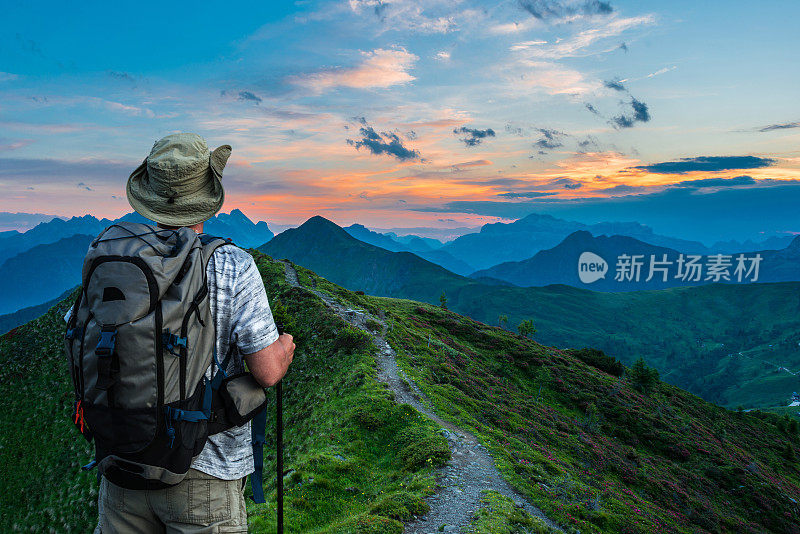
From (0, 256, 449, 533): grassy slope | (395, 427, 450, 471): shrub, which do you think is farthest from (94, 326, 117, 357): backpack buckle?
(395, 427, 450, 471): shrub

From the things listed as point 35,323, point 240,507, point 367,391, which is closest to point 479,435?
point 367,391

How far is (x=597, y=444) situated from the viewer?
117ft

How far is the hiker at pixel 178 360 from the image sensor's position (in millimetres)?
3074

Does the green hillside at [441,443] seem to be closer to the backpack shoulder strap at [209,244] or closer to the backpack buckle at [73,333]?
the backpack buckle at [73,333]

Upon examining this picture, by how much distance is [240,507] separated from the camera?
3.83 meters

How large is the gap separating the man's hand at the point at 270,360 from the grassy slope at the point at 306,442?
10.2 metres

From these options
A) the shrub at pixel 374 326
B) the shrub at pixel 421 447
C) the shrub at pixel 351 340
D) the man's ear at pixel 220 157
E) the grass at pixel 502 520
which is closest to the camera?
the man's ear at pixel 220 157

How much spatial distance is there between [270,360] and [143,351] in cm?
106

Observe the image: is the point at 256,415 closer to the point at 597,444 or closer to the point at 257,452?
the point at 257,452

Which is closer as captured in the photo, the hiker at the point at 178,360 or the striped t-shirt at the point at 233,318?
the hiker at the point at 178,360

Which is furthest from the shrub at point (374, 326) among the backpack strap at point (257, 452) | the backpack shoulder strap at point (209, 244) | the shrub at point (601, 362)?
the shrub at point (601, 362)

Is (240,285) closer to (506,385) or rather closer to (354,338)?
(354,338)

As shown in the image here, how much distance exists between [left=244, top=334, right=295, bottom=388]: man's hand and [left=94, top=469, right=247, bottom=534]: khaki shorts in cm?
97

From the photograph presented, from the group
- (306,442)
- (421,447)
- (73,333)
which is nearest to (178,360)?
(73,333)
